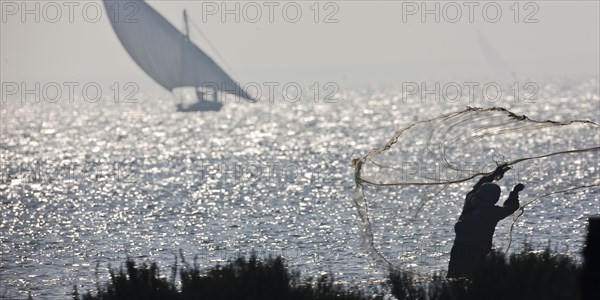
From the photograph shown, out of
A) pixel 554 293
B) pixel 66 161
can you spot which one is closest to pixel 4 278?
pixel 554 293

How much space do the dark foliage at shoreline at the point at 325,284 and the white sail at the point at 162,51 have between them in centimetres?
6936

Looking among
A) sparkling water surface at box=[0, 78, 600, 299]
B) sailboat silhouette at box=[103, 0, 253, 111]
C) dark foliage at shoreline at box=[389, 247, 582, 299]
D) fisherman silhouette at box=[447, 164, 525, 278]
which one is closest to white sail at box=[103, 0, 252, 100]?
sailboat silhouette at box=[103, 0, 253, 111]

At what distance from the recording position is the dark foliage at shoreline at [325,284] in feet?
39.0

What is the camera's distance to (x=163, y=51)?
89875 millimetres

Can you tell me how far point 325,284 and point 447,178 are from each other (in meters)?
6.68

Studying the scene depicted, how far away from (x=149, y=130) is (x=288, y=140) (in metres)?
34.0

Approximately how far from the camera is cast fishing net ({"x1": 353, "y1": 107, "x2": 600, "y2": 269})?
1463 cm

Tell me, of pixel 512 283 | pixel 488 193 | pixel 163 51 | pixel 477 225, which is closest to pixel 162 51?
pixel 163 51

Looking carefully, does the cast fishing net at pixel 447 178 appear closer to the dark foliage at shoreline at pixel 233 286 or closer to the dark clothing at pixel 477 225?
the dark clothing at pixel 477 225

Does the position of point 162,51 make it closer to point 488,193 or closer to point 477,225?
point 477,225

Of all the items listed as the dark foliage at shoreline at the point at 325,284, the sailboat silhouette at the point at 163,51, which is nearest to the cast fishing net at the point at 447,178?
the dark foliage at shoreline at the point at 325,284

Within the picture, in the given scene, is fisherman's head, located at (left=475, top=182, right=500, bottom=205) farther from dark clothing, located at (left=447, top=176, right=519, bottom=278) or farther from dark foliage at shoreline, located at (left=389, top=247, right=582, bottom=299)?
dark foliage at shoreline, located at (left=389, top=247, right=582, bottom=299)

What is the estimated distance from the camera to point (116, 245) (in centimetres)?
3322

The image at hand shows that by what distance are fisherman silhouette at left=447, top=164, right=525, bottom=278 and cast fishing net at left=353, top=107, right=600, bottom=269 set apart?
34cm
